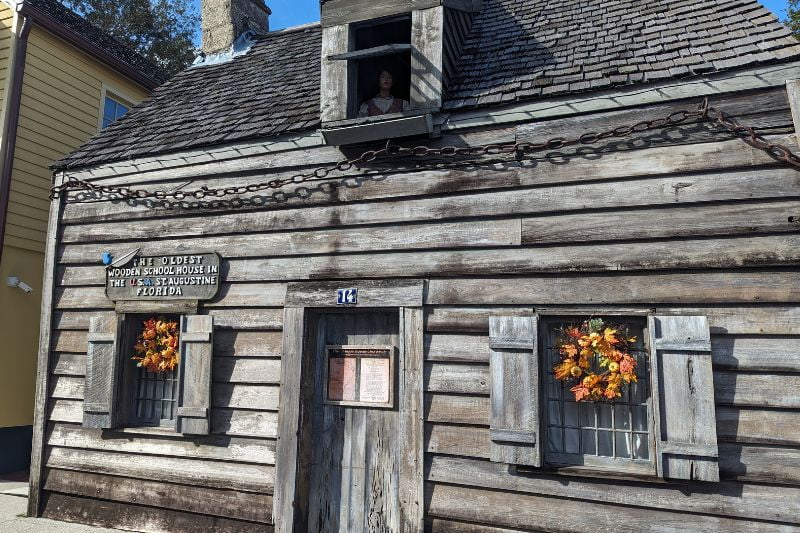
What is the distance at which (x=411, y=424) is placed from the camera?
4.87m

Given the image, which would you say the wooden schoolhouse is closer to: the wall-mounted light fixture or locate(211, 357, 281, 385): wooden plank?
locate(211, 357, 281, 385): wooden plank

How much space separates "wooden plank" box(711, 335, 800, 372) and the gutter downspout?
9672 mm

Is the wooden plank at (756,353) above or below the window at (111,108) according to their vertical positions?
below

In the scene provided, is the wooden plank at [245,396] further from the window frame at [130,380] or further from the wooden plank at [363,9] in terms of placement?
the wooden plank at [363,9]

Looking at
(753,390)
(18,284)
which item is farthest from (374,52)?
(18,284)

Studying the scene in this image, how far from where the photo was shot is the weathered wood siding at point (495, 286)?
407 centimetres

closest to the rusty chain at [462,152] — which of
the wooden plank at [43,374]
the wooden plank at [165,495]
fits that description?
the wooden plank at [43,374]

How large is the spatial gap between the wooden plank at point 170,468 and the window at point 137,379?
361 millimetres

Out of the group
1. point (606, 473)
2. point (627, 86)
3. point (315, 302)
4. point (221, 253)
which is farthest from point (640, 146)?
point (221, 253)

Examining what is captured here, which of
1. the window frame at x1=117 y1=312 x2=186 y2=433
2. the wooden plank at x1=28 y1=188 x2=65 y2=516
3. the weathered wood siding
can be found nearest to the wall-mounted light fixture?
the wooden plank at x1=28 y1=188 x2=65 y2=516

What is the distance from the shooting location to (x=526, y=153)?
4.95m

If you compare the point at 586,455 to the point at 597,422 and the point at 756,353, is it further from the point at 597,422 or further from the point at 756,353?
the point at 756,353

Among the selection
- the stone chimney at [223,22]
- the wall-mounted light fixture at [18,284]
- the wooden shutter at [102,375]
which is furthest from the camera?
the wall-mounted light fixture at [18,284]

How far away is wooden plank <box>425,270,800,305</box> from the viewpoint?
4.11m
